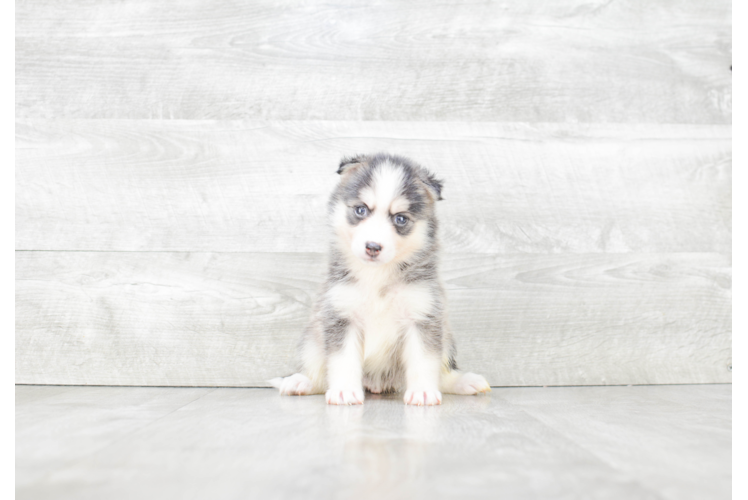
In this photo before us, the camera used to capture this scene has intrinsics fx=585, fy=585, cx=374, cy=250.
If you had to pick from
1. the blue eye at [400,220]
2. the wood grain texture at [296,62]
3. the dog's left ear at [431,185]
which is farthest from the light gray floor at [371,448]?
the wood grain texture at [296,62]

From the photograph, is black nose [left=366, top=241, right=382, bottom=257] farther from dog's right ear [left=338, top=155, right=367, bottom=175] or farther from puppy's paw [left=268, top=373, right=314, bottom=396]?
puppy's paw [left=268, top=373, right=314, bottom=396]

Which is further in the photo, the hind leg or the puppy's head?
the hind leg

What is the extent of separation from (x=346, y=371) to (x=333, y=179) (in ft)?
2.94

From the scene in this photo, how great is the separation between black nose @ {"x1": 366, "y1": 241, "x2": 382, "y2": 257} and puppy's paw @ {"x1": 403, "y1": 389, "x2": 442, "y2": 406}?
1.50ft

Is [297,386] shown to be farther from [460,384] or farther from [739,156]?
[739,156]

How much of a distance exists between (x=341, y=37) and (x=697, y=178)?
166 cm

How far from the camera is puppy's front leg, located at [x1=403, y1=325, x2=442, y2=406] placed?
1.84 meters

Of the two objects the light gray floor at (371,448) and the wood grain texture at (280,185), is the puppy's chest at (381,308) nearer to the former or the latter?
the light gray floor at (371,448)

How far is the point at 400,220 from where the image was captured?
191 cm

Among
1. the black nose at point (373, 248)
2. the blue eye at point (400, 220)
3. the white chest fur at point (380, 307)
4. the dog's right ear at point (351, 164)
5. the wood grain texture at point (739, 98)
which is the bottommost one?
the white chest fur at point (380, 307)

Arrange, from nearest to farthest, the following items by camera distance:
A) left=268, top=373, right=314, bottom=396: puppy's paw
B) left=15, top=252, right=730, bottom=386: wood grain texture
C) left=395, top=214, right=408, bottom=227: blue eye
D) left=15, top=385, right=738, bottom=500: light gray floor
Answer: left=15, top=385, right=738, bottom=500: light gray floor → left=395, top=214, right=408, bottom=227: blue eye → left=268, top=373, right=314, bottom=396: puppy's paw → left=15, top=252, right=730, bottom=386: wood grain texture

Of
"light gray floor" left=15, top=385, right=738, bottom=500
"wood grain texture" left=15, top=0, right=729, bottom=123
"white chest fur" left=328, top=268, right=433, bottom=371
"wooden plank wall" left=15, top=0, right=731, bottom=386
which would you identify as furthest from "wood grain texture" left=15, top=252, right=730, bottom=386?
"wood grain texture" left=15, top=0, right=729, bottom=123

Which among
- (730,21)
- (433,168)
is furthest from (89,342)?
(730,21)

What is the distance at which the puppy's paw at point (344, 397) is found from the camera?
5.97ft
